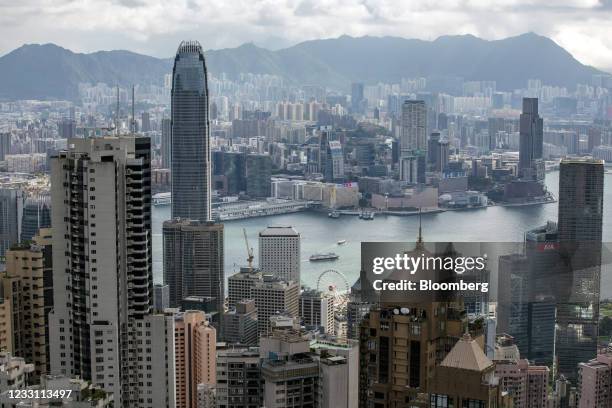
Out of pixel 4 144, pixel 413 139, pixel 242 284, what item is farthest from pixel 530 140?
pixel 4 144

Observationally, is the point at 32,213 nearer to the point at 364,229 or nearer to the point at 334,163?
the point at 364,229

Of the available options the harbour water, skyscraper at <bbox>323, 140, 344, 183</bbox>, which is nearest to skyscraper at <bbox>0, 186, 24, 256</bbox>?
the harbour water

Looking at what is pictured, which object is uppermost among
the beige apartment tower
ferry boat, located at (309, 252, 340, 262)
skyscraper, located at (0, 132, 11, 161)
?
skyscraper, located at (0, 132, 11, 161)

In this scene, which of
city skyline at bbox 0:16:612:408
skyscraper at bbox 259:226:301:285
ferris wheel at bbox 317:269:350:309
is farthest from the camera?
skyscraper at bbox 259:226:301:285

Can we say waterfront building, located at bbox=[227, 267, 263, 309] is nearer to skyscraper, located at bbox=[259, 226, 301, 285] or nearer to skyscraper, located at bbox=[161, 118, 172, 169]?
skyscraper, located at bbox=[259, 226, 301, 285]

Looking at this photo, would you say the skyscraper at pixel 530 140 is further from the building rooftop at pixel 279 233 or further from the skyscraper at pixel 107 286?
the skyscraper at pixel 107 286

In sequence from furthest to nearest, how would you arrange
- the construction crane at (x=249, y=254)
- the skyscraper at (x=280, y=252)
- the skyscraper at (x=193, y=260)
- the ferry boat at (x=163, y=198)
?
the ferry boat at (x=163, y=198) < the construction crane at (x=249, y=254) < the skyscraper at (x=280, y=252) < the skyscraper at (x=193, y=260)

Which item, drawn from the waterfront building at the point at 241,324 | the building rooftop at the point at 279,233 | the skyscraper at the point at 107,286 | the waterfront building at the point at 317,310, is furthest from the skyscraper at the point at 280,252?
the skyscraper at the point at 107,286
